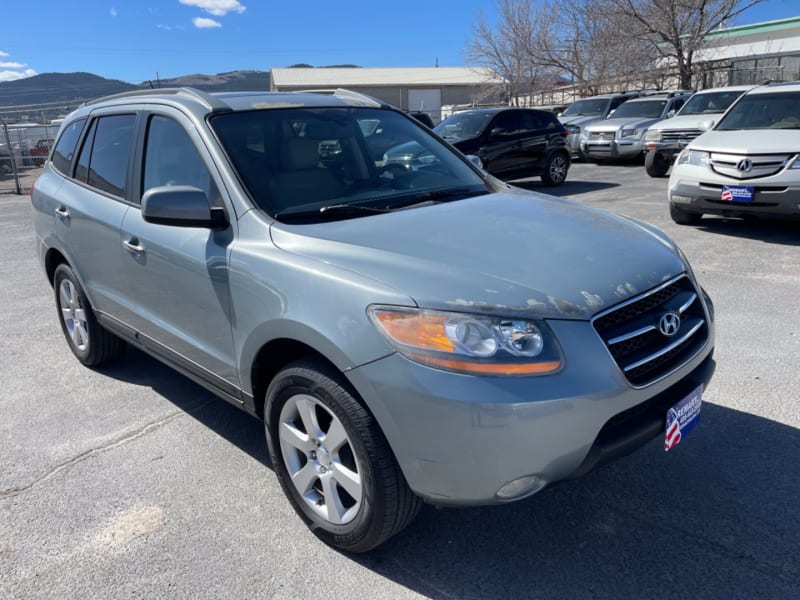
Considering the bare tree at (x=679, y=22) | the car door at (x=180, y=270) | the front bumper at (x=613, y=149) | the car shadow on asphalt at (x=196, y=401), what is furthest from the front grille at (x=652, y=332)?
the bare tree at (x=679, y=22)

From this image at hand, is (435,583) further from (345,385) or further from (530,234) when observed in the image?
(530,234)

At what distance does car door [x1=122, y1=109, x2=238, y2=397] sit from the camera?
9.84 feet

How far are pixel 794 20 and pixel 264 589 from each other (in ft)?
143

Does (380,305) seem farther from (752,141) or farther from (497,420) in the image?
(752,141)

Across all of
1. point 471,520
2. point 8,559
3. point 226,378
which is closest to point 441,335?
point 471,520

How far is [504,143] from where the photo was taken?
1302 centimetres

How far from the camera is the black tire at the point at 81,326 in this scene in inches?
176

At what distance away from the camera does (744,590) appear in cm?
235

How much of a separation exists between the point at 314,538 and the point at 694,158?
714 centimetres

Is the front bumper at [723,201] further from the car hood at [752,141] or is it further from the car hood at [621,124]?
the car hood at [621,124]

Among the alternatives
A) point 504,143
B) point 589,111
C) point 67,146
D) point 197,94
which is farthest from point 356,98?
point 589,111

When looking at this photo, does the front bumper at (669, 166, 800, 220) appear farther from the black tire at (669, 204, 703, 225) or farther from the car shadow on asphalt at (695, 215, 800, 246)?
the car shadow on asphalt at (695, 215, 800, 246)

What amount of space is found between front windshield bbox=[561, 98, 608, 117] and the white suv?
10937 millimetres

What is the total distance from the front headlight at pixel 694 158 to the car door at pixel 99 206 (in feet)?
21.8
